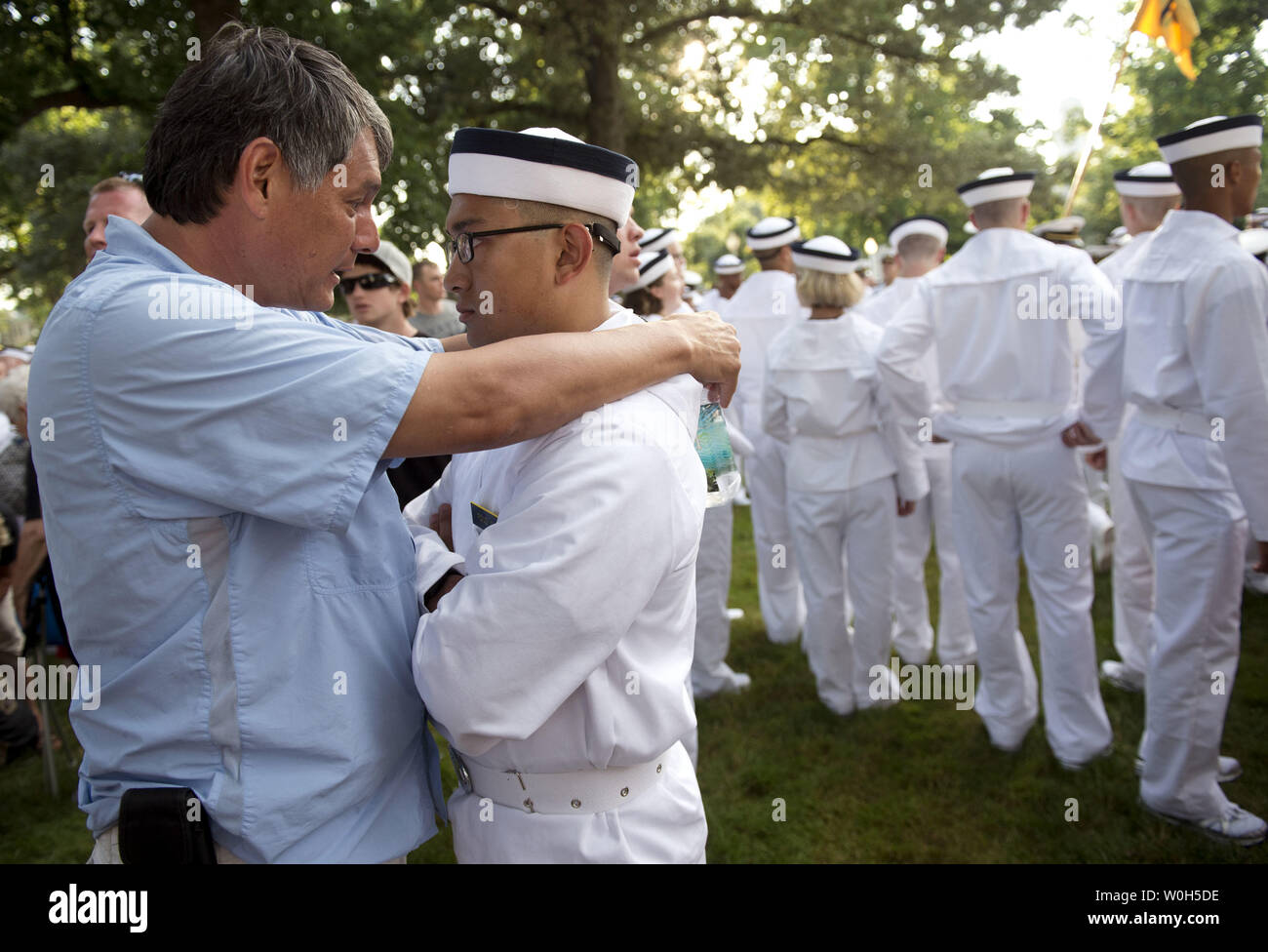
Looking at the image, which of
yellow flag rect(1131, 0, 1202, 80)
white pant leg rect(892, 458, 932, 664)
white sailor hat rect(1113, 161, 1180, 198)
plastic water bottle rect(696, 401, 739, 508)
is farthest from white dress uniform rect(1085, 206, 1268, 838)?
yellow flag rect(1131, 0, 1202, 80)

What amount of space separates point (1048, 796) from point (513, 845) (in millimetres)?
3608

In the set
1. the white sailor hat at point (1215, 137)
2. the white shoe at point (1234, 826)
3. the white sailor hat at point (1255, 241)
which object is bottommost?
the white shoe at point (1234, 826)

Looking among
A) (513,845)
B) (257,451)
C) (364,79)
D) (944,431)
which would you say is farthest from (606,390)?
(364,79)

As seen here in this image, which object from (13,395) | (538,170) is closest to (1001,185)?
(538,170)

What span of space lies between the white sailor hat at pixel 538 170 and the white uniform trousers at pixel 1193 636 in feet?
10.8

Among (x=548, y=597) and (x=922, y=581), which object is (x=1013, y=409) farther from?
(x=548, y=597)

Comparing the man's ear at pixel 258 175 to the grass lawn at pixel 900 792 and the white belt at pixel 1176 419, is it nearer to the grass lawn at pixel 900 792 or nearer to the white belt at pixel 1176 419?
the grass lawn at pixel 900 792

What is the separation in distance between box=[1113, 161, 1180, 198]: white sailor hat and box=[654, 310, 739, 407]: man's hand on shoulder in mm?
4996

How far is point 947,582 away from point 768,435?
5.13 feet

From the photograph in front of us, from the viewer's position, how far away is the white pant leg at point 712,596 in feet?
18.7

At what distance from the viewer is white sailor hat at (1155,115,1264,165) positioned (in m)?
3.76

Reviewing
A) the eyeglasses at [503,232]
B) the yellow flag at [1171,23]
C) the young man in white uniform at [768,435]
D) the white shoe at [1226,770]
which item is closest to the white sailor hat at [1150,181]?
the young man in white uniform at [768,435]
